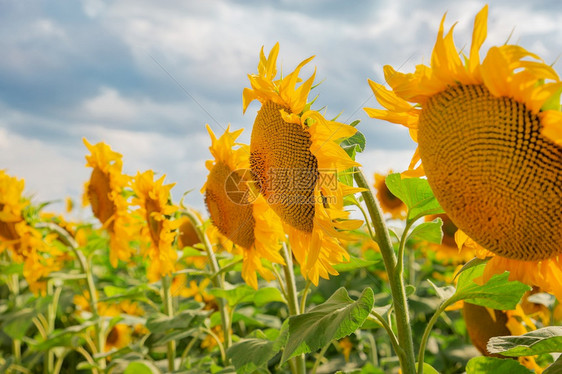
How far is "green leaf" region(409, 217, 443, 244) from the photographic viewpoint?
5.02 feet

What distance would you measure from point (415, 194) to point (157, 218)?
163 centimetres

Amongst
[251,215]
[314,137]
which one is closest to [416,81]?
[314,137]

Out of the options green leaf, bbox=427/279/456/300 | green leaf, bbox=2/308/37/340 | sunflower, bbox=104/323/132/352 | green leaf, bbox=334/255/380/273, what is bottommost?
sunflower, bbox=104/323/132/352

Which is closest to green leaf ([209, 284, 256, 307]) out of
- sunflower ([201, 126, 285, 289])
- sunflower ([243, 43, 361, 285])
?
sunflower ([201, 126, 285, 289])

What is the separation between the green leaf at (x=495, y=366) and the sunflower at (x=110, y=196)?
2.35m

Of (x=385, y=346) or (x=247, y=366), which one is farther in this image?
(x=385, y=346)

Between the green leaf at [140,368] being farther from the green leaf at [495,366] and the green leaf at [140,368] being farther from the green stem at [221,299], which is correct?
the green leaf at [495,366]

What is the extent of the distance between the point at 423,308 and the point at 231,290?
1.79 metres

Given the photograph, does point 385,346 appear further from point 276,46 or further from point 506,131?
point 506,131

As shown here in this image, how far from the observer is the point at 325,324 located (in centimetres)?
123

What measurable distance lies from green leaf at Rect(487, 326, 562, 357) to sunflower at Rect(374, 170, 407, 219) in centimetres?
386

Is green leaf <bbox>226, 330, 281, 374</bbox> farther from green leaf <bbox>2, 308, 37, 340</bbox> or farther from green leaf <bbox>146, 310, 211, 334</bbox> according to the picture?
green leaf <bbox>2, 308, 37, 340</bbox>

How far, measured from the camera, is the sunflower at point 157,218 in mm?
2719

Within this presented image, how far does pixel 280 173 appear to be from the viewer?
1.43 metres
